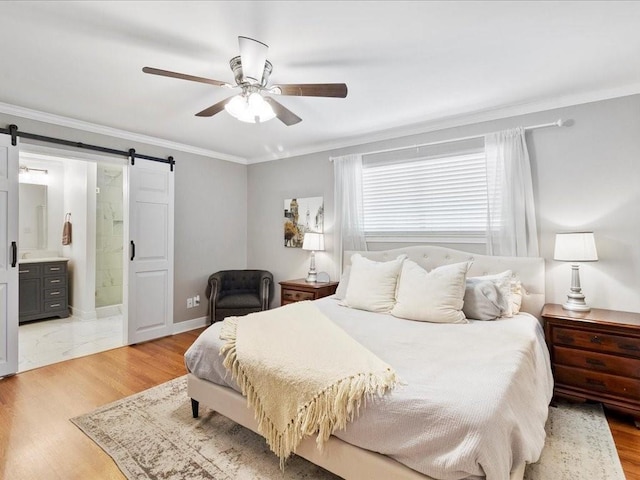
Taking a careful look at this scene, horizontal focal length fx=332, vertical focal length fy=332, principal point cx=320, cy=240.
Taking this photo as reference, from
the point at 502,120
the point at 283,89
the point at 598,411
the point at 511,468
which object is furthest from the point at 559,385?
the point at 283,89

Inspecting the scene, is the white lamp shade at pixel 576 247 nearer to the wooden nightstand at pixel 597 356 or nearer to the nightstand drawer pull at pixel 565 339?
the wooden nightstand at pixel 597 356

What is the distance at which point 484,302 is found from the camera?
2613 mm

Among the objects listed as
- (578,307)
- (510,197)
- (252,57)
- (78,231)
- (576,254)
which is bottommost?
(578,307)

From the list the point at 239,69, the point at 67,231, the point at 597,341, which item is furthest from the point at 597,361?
the point at 67,231

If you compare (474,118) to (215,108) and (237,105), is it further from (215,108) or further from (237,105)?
(215,108)

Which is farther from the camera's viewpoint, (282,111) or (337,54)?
(282,111)

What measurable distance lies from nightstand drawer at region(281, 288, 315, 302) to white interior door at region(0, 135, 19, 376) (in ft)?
8.70

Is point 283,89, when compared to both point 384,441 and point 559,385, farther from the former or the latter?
point 559,385

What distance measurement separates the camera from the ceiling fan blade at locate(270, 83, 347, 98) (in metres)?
1.99

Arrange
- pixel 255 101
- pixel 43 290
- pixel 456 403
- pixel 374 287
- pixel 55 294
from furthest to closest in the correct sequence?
1. pixel 55 294
2. pixel 43 290
3. pixel 374 287
4. pixel 255 101
5. pixel 456 403

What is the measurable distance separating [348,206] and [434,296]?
1.77 metres

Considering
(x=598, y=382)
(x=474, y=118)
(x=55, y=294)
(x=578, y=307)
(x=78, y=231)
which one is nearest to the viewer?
(x=598, y=382)

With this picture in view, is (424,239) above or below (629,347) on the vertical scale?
above

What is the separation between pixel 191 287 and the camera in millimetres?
4645
